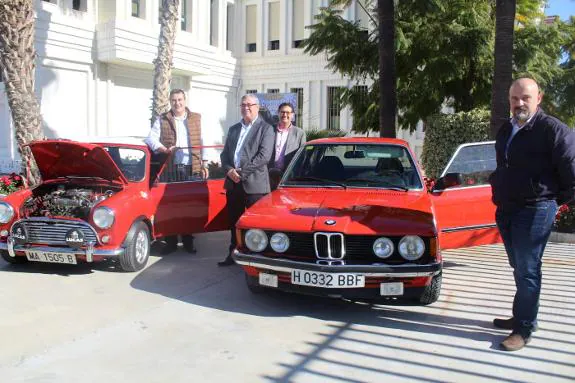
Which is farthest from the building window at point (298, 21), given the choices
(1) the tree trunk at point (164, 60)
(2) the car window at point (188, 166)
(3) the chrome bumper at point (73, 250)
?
(3) the chrome bumper at point (73, 250)

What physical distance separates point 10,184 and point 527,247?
32.8ft

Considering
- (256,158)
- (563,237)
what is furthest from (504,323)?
(563,237)

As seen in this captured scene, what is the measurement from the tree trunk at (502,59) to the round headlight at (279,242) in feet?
19.2


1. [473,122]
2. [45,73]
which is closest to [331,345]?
[473,122]

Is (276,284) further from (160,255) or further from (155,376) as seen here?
(160,255)

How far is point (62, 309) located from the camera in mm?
5277

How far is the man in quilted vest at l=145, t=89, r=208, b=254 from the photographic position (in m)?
7.46

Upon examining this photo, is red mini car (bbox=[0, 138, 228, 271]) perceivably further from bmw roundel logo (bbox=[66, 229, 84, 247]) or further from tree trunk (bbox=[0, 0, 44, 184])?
tree trunk (bbox=[0, 0, 44, 184])

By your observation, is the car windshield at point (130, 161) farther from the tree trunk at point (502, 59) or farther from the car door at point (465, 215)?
the tree trunk at point (502, 59)

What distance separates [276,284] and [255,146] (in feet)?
7.31

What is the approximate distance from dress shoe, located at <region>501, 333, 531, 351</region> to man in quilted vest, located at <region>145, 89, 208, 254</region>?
185 inches

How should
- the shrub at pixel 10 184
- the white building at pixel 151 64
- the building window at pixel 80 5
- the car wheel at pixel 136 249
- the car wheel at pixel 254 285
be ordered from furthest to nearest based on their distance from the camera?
the building window at pixel 80 5, the white building at pixel 151 64, the shrub at pixel 10 184, the car wheel at pixel 136 249, the car wheel at pixel 254 285

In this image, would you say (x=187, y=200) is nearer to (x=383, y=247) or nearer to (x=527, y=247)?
(x=383, y=247)

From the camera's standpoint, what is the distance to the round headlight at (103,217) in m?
6.26
